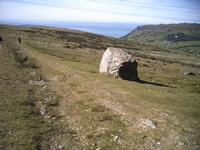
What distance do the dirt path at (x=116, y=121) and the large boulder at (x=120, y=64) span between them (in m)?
9.74

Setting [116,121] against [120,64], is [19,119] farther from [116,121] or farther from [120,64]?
[120,64]

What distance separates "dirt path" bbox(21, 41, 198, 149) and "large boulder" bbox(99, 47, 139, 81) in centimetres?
974

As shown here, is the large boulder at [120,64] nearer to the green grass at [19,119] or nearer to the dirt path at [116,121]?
the dirt path at [116,121]

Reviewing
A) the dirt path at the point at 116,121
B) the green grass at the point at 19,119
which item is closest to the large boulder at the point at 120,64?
the dirt path at the point at 116,121

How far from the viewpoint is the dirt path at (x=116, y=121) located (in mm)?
11305

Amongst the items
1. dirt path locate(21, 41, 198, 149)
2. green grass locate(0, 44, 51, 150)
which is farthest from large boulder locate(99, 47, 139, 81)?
green grass locate(0, 44, 51, 150)

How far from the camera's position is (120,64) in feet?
103

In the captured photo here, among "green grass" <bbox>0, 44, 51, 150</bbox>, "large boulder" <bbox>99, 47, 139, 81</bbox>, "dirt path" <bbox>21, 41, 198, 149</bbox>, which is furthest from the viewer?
"large boulder" <bbox>99, 47, 139, 81</bbox>

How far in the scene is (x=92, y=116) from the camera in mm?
15320

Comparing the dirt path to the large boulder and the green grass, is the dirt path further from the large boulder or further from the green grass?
the large boulder

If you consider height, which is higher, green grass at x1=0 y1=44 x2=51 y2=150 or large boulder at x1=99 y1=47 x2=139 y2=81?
large boulder at x1=99 y1=47 x2=139 y2=81

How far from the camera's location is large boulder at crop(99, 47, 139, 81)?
3170 centimetres

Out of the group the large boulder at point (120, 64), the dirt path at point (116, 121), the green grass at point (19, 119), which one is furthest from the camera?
the large boulder at point (120, 64)

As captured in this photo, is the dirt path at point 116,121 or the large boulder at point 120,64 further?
the large boulder at point 120,64
